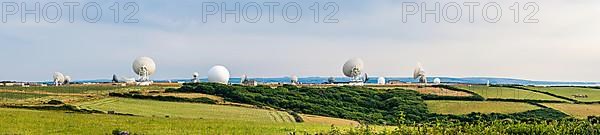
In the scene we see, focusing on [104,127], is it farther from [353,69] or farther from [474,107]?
[353,69]

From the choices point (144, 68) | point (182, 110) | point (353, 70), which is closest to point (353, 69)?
point (353, 70)

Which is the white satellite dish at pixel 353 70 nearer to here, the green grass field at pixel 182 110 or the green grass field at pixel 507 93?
the green grass field at pixel 507 93

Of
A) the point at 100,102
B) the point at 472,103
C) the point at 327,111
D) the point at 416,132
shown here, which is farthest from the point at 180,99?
the point at 416,132

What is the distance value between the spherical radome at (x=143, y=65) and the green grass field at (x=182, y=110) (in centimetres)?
4787

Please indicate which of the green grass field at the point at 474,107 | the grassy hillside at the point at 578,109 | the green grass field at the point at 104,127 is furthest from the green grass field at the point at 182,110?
the grassy hillside at the point at 578,109

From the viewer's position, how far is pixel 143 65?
11300 cm

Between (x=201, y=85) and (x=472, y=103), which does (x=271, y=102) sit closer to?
(x=201, y=85)

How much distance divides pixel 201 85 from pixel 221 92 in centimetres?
477

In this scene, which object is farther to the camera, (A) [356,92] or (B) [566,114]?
(A) [356,92]

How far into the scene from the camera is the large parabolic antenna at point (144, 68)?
370 ft

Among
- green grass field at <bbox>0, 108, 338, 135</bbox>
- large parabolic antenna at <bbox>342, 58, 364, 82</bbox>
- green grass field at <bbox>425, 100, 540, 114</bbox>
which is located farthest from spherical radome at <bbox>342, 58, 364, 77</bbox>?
green grass field at <bbox>0, 108, 338, 135</bbox>

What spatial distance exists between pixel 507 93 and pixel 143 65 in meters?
53.1

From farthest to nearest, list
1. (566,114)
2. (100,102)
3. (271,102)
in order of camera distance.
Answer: (271,102) < (566,114) < (100,102)

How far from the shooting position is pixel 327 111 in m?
70.2
